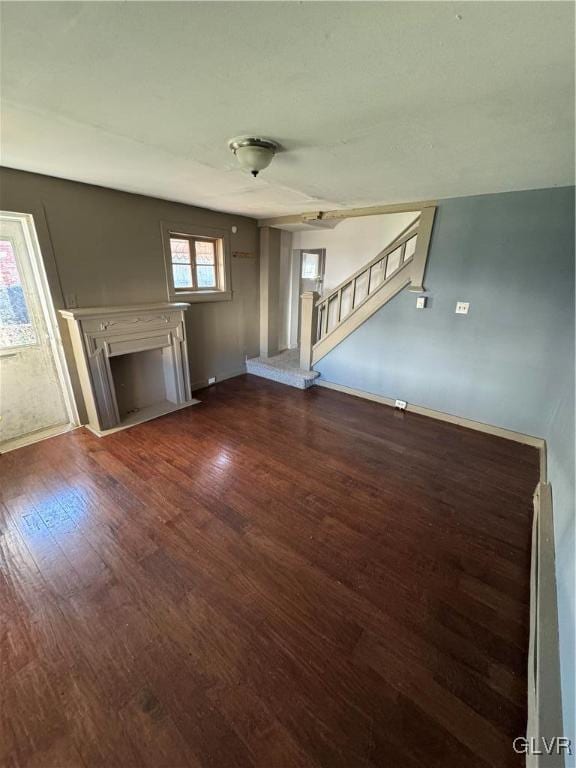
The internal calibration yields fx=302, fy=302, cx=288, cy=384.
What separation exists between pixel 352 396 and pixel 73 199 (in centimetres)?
389

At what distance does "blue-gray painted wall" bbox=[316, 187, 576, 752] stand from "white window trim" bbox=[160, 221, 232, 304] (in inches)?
90.0

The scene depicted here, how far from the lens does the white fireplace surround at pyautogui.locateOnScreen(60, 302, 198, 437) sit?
299 cm

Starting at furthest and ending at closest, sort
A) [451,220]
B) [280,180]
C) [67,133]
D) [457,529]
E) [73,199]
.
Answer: [451,220] → [73,199] → [280,180] → [457,529] → [67,133]

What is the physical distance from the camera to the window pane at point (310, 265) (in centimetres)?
549

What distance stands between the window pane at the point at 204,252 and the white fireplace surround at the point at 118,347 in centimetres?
105

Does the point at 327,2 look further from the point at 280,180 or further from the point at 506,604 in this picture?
the point at 506,604

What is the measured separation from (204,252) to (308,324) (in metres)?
1.82

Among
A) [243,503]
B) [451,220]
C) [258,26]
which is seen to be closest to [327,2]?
[258,26]

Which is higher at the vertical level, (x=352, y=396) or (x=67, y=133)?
(x=67, y=133)

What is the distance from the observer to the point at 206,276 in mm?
4441

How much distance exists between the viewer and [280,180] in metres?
2.59

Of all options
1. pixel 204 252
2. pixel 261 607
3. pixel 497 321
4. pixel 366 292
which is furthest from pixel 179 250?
pixel 261 607

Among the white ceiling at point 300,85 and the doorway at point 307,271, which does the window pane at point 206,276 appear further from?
the white ceiling at point 300,85

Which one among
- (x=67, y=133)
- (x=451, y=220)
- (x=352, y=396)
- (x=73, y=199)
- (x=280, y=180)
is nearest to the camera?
(x=67, y=133)
